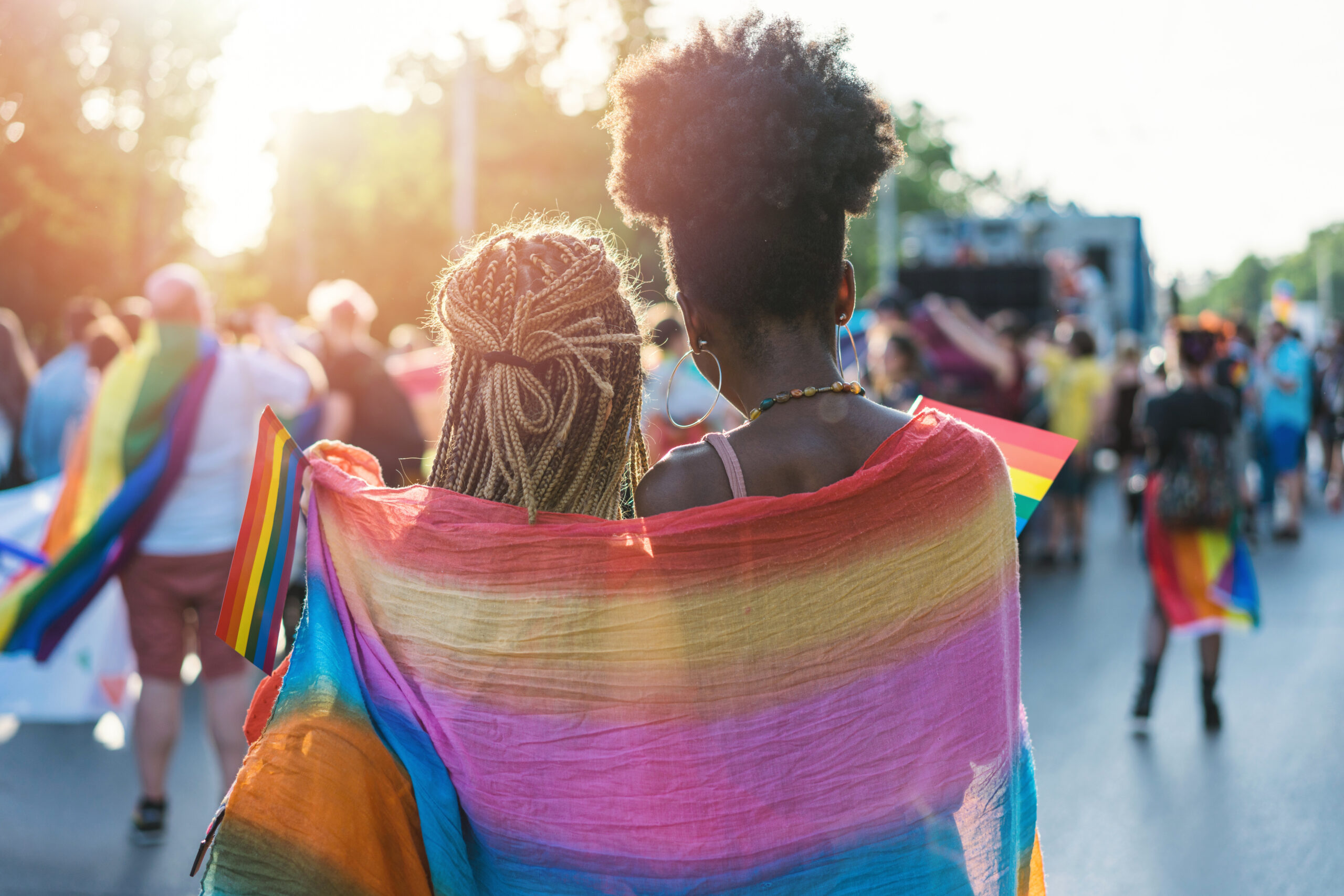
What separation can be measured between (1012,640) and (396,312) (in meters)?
35.7

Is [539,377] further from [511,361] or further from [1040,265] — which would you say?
[1040,265]

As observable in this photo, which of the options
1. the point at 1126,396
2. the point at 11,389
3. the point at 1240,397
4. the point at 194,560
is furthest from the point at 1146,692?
the point at 1126,396

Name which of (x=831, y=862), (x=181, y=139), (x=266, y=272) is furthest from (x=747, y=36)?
(x=266, y=272)

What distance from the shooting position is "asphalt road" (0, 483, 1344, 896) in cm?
462

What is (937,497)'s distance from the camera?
2045mm

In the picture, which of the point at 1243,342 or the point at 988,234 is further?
the point at 988,234

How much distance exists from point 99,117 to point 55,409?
1228 cm

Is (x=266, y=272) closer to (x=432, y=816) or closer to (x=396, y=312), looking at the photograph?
(x=396, y=312)

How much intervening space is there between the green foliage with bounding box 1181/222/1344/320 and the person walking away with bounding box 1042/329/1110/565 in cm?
6148

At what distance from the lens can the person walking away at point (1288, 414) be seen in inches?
509

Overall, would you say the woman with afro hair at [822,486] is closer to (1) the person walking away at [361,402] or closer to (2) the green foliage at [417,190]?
(1) the person walking away at [361,402]

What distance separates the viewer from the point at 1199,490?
6684 mm

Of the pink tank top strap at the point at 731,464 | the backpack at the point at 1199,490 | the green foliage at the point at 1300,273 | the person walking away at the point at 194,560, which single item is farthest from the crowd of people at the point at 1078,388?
the green foliage at the point at 1300,273

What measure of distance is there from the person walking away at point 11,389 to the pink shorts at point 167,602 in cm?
368
